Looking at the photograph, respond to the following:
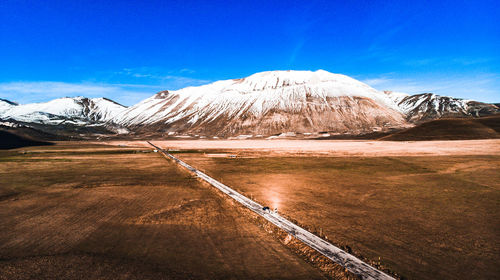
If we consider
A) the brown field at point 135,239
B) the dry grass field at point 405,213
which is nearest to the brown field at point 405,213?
the dry grass field at point 405,213

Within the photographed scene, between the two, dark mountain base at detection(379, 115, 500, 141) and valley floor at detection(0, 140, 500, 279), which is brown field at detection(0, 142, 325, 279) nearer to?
valley floor at detection(0, 140, 500, 279)

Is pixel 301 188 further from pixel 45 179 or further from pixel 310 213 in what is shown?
pixel 45 179

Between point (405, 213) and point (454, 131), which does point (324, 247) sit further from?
point (454, 131)

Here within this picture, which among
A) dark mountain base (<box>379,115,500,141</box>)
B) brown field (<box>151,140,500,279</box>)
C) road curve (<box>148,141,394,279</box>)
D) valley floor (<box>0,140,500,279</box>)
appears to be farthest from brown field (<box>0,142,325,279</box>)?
dark mountain base (<box>379,115,500,141</box>)

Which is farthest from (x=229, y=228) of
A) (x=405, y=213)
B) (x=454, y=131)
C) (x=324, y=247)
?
(x=454, y=131)

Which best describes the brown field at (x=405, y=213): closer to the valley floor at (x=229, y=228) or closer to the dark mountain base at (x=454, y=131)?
the valley floor at (x=229, y=228)
